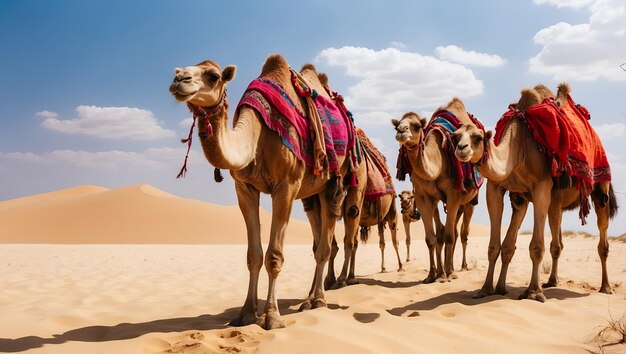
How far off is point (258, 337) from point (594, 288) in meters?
5.86

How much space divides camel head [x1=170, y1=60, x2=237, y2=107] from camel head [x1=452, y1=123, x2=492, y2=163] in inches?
100

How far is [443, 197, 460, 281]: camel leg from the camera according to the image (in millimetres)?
8312

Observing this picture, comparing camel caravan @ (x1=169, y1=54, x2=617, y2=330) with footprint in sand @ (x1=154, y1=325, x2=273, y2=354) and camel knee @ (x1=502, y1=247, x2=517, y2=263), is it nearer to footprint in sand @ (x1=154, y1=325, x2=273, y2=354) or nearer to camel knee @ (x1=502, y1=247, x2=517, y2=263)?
camel knee @ (x1=502, y1=247, x2=517, y2=263)

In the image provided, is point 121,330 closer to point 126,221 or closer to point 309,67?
point 309,67

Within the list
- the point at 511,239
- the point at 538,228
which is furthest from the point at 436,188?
the point at 538,228

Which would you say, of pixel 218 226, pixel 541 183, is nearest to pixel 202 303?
pixel 541 183

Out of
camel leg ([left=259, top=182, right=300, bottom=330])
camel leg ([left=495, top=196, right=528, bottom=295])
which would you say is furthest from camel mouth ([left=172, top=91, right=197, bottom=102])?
camel leg ([left=495, top=196, right=528, bottom=295])

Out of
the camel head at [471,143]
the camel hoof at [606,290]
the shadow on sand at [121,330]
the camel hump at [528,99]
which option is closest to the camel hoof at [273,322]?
the shadow on sand at [121,330]

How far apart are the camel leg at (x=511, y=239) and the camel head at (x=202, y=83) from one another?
4182 millimetres

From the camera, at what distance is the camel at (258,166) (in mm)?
4062

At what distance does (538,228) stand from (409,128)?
199 cm

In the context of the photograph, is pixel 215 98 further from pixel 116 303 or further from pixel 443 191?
pixel 443 191

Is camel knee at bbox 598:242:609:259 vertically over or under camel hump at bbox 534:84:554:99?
under

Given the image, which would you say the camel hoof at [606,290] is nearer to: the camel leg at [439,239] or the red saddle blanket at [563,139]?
the red saddle blanket at [563,139]
